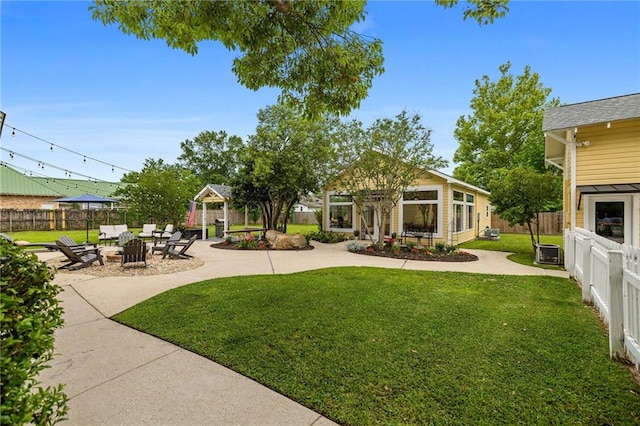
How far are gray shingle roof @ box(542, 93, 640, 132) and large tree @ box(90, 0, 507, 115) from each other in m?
5.57

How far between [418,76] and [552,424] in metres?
9.72

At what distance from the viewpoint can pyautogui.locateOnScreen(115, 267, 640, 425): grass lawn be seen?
240 centimetres

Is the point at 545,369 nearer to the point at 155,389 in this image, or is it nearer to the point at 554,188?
the point at 155,389

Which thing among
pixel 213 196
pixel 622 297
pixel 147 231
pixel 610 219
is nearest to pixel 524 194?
pixel 610 219

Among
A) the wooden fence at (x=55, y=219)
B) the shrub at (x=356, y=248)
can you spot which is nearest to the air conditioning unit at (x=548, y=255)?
the shrub at (x=356, y=248)

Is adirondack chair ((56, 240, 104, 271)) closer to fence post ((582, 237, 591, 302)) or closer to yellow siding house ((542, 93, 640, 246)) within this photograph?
fence post ((582, 237, 591, 302))

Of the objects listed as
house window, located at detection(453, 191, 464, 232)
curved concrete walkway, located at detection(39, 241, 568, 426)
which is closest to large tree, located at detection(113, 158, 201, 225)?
curved concrete walkway, located at detection(39, 241, 568, 426)

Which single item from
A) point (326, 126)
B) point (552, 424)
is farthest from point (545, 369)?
point (326, 126)

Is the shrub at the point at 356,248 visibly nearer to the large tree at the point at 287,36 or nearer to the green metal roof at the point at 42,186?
the large tree at the point at 287,36

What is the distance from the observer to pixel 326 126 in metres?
14.0

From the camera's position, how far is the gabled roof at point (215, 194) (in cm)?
1598

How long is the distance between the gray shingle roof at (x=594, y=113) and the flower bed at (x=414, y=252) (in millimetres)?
4356

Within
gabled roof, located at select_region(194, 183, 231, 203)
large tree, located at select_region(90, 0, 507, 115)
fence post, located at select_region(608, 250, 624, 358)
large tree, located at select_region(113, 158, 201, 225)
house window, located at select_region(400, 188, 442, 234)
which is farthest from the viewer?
large tree, located at select_region(113, 158, 201, 225)

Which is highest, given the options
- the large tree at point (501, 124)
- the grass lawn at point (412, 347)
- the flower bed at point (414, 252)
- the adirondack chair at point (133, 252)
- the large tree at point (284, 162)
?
the large tree at point (501, 124)
